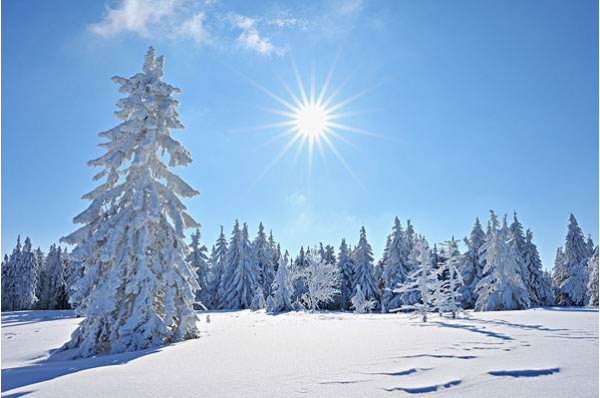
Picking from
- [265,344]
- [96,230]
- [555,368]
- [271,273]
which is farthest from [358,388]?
[271,273]

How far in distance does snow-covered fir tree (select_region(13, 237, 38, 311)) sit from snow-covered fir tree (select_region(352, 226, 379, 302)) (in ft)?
177

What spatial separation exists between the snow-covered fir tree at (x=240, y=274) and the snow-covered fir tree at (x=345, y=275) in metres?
13.5

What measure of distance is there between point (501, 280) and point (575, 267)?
19.7 m

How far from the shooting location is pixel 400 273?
1903 inches

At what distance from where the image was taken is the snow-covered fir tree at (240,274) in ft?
171

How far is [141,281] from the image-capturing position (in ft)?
38.1

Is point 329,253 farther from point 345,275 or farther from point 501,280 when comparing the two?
point 501,280

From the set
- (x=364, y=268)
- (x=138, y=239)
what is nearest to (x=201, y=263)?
(x=364, y=268)

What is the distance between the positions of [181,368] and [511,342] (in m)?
6.59

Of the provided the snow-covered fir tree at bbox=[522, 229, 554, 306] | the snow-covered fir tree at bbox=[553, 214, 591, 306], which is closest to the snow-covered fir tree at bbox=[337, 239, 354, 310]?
the snow-covered fir tree at bbox=[522, 229, 554, 306]

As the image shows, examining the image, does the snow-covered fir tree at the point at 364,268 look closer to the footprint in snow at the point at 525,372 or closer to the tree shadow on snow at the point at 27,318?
the tree shadow on snow at the point at 27,318

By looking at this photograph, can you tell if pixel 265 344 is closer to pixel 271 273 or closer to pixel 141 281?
pixel 141 281

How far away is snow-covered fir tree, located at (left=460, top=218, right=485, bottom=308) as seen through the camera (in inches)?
1737

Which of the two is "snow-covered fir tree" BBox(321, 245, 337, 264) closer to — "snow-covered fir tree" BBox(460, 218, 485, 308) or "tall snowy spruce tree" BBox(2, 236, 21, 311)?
"snow-covered fir tree" BBox(460, 218, 485, 308)
